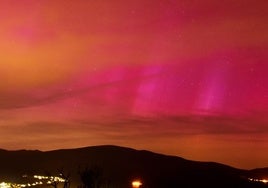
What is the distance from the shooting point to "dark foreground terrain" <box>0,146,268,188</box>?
7644 centimetres

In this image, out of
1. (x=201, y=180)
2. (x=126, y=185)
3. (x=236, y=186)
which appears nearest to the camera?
(x=236, y=186)

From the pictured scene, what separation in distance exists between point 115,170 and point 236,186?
2895cm

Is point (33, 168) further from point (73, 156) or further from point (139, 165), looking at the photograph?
point (139, 165)

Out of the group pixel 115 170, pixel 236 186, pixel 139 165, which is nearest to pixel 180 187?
pixel 236 186

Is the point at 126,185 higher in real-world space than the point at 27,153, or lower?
lower

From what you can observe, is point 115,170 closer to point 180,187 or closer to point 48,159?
point 48,159

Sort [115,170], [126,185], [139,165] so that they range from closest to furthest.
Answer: [126,185], [115,170], [139,165]

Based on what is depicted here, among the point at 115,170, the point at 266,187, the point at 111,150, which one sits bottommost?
the point at 266,187

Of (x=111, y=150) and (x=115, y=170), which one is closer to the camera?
(x=115, y=170)

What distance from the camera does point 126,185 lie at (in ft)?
231

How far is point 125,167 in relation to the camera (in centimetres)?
9412

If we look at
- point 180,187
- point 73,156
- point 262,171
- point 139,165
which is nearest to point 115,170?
point 139,165

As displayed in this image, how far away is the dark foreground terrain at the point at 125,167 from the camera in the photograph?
76438 mm

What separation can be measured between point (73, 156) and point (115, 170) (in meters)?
16.1
